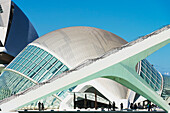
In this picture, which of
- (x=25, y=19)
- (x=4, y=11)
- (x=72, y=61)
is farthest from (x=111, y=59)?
(x=25, y=19)

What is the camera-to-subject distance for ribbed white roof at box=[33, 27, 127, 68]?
32.2 m

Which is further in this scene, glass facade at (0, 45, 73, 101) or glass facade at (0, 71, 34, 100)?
glass facade at (0, 45, 73, 101)

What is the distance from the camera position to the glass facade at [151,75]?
30766 millimetres

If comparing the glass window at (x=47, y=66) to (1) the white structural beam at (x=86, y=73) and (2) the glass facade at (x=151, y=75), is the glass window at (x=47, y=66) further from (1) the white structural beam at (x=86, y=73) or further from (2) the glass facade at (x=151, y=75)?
(1) the white structural beam at (x=86, y=73)

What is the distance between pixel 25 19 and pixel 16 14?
3.27 m

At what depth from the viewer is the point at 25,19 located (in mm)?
59469

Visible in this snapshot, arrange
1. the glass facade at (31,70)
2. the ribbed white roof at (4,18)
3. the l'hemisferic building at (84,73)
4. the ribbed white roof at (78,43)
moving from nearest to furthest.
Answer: the l'hemisferic building at (84,73) → the glass facade at (31,70) → the ribbed white roof at (78,43) → the ribbed white roof at (4,18)

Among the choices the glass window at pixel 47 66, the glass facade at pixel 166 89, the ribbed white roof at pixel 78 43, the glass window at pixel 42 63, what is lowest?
the glass facade at pixel 166 89

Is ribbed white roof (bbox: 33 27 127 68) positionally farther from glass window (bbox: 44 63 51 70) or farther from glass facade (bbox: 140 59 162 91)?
glass facade (bbox: 140 59 162 91)

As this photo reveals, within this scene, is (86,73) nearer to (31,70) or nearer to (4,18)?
(31,70)

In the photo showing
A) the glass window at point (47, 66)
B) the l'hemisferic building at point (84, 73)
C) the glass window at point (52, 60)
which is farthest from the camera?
the glass window at point (52, 60)

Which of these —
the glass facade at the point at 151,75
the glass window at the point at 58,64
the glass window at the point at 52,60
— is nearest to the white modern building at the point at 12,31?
the glass window at the point at 52,60

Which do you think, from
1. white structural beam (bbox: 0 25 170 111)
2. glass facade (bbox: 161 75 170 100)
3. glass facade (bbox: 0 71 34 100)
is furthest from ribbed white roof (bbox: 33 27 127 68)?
white structural beam (bbox: 0 25 170 111)

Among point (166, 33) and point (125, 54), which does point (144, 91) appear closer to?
point (125, 54)
